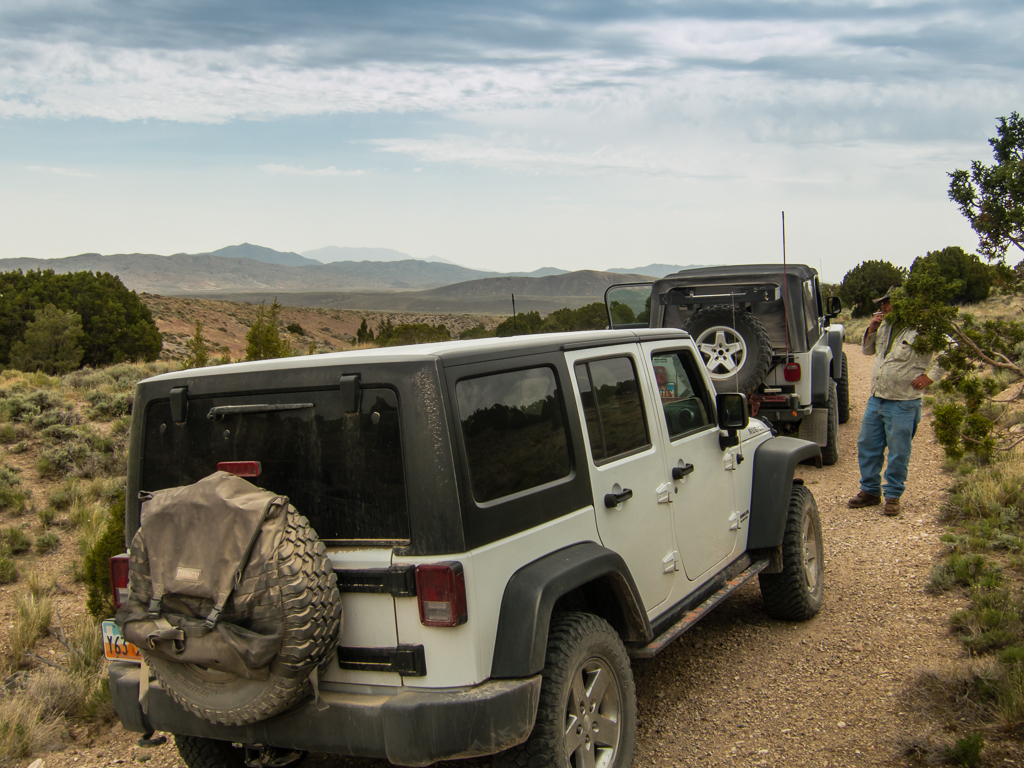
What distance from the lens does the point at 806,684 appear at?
4328 millimetres

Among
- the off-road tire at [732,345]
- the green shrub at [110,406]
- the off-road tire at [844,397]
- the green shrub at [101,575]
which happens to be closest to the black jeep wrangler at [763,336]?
the off-road tire at [732,345]

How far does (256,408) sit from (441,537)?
0.85 meters

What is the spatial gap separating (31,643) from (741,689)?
487cm

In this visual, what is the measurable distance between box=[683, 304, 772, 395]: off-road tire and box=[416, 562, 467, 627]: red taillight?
6.10 metres

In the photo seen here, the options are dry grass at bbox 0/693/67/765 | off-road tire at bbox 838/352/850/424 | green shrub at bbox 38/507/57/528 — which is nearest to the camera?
dry grass at bbox 0/693/67/765

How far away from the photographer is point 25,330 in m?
22.2

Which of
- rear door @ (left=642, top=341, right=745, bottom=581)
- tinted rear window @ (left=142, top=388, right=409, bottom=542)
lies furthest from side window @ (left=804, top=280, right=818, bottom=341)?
tinted rear window @ (left=142, top=388, right=409, bottom=542)

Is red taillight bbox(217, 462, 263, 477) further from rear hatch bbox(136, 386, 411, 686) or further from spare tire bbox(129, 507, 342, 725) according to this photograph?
spare tire bbox(129, 507, 342, 725)

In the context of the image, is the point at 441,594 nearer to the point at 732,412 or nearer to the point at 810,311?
the point at 732,412

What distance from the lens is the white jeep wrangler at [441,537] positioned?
104 inches

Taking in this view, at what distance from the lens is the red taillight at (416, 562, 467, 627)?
260 cm

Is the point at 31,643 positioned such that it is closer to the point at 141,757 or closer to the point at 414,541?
the point at 141,757

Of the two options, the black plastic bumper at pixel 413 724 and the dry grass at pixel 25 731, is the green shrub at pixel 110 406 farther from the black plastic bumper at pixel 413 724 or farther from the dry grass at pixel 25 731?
the black plastic bumper at pixel 413 724

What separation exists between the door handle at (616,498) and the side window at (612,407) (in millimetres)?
147
